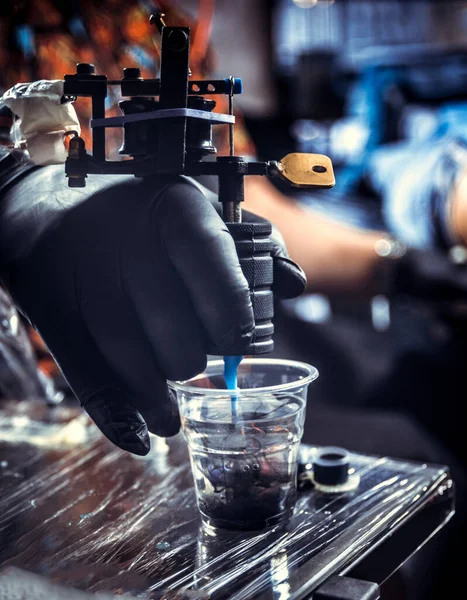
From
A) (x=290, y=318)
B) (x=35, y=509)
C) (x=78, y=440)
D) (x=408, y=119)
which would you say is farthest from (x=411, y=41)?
(x=35, y=509)

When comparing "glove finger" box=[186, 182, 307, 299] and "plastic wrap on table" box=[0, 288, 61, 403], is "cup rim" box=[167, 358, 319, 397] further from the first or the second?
"plastic wrap on table" box=[0, 288, 61, 403]

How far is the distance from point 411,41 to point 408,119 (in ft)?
1.20

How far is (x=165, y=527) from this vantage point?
764mm

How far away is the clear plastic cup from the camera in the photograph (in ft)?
2.46

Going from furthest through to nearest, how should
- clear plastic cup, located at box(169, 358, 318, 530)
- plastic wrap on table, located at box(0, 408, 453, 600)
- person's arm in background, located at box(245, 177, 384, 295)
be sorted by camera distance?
person's arm in background, located at box(245, 177, 384, 295) → clear plastic cup, located at box(169, 358, 318, 530) → plastic wrap on table, located at box(0, 408, 453, 600)

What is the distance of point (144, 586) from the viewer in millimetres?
632

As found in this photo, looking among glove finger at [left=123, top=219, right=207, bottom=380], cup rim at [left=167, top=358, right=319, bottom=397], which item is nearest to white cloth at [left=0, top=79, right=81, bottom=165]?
glove finger at [left=123, top=219, right=207, bottom=380]

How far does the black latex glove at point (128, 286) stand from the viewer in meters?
0.69

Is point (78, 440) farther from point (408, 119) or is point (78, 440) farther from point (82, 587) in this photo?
point (408, 119)

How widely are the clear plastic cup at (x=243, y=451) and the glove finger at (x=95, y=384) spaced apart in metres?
0.06

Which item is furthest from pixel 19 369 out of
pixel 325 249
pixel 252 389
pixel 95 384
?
pixel 325 249

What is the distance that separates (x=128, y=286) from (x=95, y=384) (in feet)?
0.36

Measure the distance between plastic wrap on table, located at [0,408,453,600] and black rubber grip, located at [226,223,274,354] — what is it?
8.0 inches

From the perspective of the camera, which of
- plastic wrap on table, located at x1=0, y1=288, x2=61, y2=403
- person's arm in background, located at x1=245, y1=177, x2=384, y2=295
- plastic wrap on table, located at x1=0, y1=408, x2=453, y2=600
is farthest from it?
person's arm in background, located at x1=245, y1=177, x2=384, y2=295
